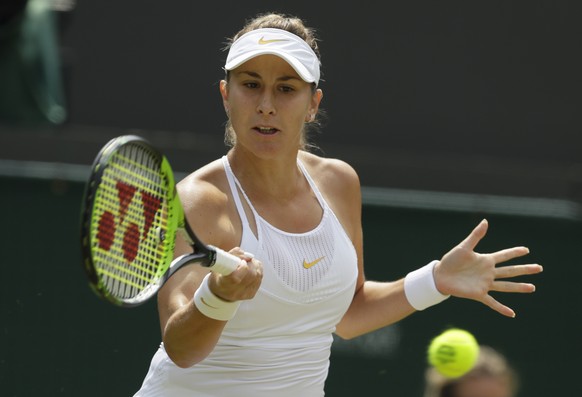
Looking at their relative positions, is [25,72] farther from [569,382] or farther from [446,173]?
[569,382]

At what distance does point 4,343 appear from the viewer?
414cm

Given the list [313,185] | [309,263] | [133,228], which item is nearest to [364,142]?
[313,185]

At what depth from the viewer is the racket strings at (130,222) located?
2309 mm

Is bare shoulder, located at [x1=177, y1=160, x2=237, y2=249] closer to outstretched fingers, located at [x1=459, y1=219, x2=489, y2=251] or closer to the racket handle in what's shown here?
the racket handle

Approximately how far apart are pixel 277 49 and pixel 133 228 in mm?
600

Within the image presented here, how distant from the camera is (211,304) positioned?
2430 mm

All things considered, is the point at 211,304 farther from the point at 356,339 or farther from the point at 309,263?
the point at 356,339

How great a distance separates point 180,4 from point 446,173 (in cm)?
144

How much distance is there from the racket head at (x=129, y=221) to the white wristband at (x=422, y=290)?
89 cm

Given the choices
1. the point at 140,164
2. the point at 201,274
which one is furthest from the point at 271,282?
the point at 140,164

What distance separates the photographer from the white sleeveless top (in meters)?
2.77

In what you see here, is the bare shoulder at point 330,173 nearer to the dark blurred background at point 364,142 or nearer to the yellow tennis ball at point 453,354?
the yellow tennis ball at point 453,354

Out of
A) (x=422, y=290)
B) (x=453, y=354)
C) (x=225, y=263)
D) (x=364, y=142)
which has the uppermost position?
(x=225, y=263)

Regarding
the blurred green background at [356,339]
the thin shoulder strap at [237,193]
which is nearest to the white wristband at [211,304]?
the thin shoulder strap at [237,193]
